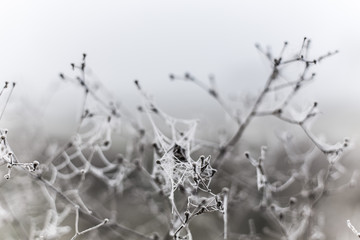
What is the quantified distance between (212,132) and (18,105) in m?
1.75

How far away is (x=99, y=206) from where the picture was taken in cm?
397

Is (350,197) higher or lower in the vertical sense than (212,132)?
lower

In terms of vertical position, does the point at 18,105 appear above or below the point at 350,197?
above

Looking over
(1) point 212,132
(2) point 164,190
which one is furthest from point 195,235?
(2) point 164,190

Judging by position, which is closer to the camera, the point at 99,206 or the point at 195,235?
the point at 99,206

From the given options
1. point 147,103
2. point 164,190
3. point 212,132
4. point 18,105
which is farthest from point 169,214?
point 18,105

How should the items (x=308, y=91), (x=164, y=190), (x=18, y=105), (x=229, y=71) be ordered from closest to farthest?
1. (x=164, y=190)
2. (x=308, y=91)
3. (x=18, y=105)
4. (x=229, y=71)

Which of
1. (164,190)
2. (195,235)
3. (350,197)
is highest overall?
(164,190)

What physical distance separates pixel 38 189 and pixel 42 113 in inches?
40.5

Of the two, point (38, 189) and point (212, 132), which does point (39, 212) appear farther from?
point (212, 132)

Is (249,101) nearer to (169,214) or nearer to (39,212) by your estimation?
(169,214)

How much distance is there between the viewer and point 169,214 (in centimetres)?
293

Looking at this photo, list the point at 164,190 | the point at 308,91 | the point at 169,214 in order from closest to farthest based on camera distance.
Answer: the point at 164,190 → the point at 169,214 → the point at 308,91

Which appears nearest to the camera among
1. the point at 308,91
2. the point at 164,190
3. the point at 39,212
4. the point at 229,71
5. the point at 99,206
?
the point at 164,190
